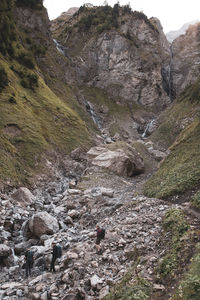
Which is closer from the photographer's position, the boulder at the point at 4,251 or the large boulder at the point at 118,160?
the boulder at the point at 4,251

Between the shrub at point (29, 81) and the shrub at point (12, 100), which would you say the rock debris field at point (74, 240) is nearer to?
the shrub at point (12, 100)

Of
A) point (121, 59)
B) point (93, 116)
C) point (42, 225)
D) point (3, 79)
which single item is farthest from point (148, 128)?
point (42, 225)

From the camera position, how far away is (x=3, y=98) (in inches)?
1652

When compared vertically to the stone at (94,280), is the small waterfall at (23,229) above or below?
above

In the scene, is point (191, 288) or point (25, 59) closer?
point (191, 288)

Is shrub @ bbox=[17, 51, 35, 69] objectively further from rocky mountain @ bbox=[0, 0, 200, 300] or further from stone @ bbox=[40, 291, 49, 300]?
stone @ bbox=[40, 291, 49, 300]

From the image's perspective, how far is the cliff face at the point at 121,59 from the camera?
9919cm

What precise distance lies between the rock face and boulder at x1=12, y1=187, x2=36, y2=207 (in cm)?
8980

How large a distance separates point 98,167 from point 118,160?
14.1ft

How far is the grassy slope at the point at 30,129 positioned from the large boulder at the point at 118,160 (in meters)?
5.10

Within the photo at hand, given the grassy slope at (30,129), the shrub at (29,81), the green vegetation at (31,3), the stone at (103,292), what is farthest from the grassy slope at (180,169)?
the green vegetation at (31,3)

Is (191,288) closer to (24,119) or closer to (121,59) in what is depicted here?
(24,119)

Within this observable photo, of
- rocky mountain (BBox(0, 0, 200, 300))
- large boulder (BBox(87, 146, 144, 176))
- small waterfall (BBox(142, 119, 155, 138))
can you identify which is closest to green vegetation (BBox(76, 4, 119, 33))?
rocky mountain (BBox(0, 0, 200, 300))

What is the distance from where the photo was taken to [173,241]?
41.8 feet
